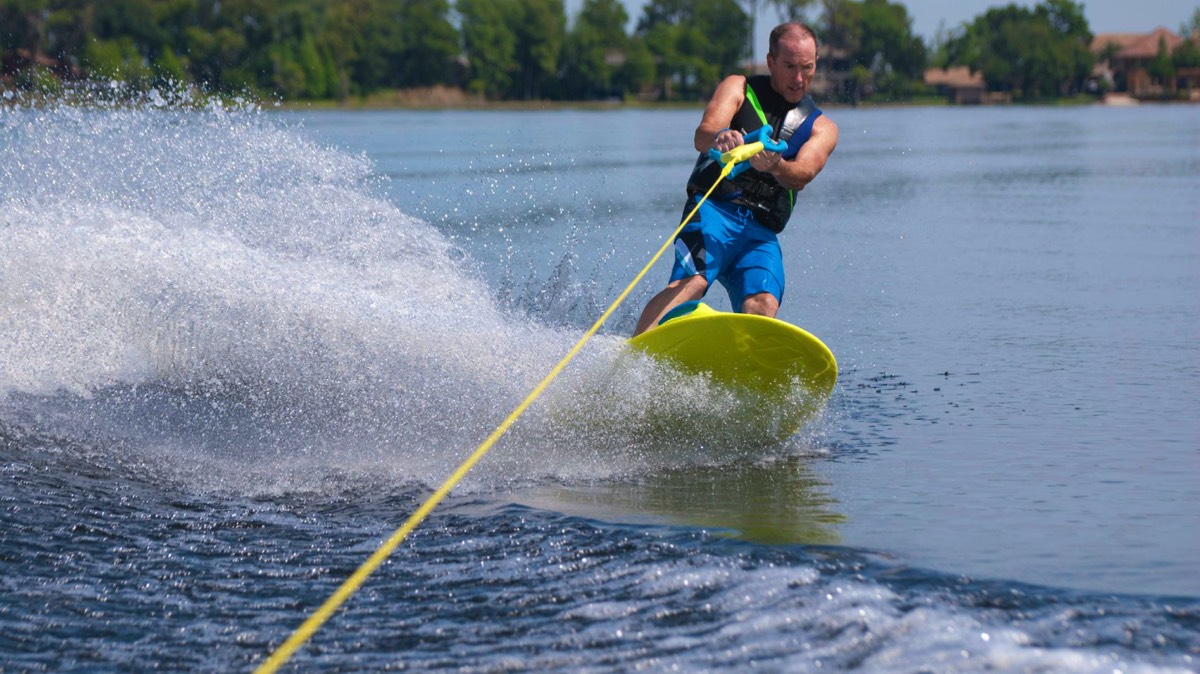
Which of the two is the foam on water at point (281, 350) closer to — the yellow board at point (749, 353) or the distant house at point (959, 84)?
the yellow board at point (749, 353)

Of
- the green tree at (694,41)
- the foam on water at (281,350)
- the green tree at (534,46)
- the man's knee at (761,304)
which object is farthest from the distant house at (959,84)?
the man's knee at (761,304)

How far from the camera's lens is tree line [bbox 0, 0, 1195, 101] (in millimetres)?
62062

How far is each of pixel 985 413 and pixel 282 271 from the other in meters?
3.31

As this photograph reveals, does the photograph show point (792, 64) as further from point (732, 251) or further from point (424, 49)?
point (424, 49)

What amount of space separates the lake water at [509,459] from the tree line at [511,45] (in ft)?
145

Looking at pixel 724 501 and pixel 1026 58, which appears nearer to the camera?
pixel 724 501

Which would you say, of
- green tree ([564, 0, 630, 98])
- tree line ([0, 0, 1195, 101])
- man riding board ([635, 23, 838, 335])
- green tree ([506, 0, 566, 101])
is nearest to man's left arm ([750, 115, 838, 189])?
man riding board ([635, 23, 838, 335])

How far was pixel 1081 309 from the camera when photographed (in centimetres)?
959

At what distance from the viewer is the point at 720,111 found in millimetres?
5734

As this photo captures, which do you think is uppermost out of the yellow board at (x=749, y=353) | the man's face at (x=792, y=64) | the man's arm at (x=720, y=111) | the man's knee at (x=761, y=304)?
A: the man's face at (x=792, y=64)

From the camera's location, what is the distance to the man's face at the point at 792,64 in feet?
18.8

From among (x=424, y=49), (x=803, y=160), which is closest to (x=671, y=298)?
(x=803, y=160)

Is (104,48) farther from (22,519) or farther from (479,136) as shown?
(22,519)

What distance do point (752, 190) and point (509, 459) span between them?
1.47 metres
